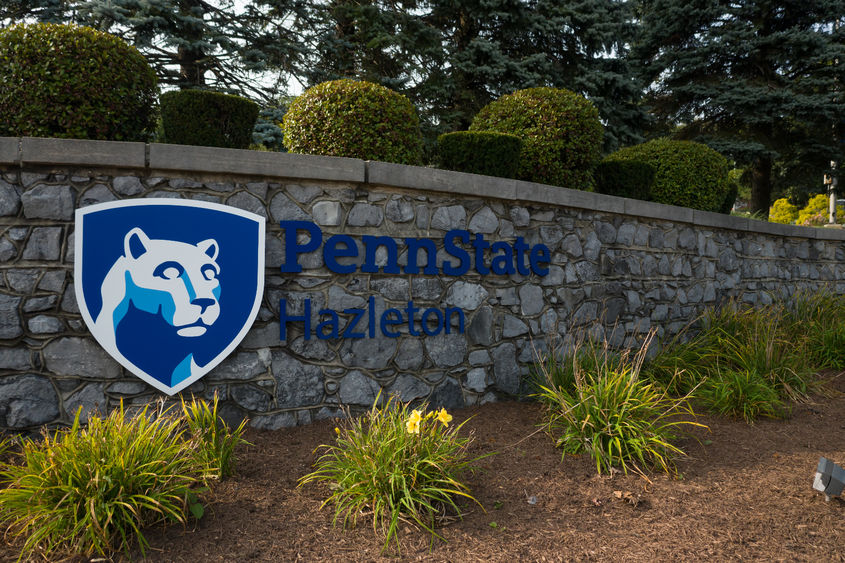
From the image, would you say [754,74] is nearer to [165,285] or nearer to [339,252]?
[339,252]

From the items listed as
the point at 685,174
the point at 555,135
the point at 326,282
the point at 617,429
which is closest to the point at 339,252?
the point at 326,282

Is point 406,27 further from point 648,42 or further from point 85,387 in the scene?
point 85,387

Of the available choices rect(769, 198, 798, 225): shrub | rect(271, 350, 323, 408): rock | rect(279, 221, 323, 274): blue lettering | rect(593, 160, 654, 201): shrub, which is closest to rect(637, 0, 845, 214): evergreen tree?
rect(769, 198, 798, 225): shrub

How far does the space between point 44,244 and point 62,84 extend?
1.09m

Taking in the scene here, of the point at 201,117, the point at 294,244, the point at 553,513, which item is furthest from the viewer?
the point at 201,117

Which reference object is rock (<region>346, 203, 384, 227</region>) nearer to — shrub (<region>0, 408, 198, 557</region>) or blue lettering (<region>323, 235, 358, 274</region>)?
blue lettering (<region>323, 235, 358, 274</region>)

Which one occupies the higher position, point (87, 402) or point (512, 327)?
point (512, 327)

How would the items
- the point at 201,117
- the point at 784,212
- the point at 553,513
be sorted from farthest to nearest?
1. the point at 784,212
2. the point at 201,117
3. the point at 553,513

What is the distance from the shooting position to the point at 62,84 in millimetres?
3693

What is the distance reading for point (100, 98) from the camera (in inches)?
150

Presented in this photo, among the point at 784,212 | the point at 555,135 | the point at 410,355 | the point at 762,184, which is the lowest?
the point at 410,355

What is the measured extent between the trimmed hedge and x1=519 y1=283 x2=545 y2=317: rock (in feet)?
9.12

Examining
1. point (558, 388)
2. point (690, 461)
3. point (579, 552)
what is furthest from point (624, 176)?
point (579, 552)

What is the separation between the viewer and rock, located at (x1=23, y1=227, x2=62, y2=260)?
3.42 meters
